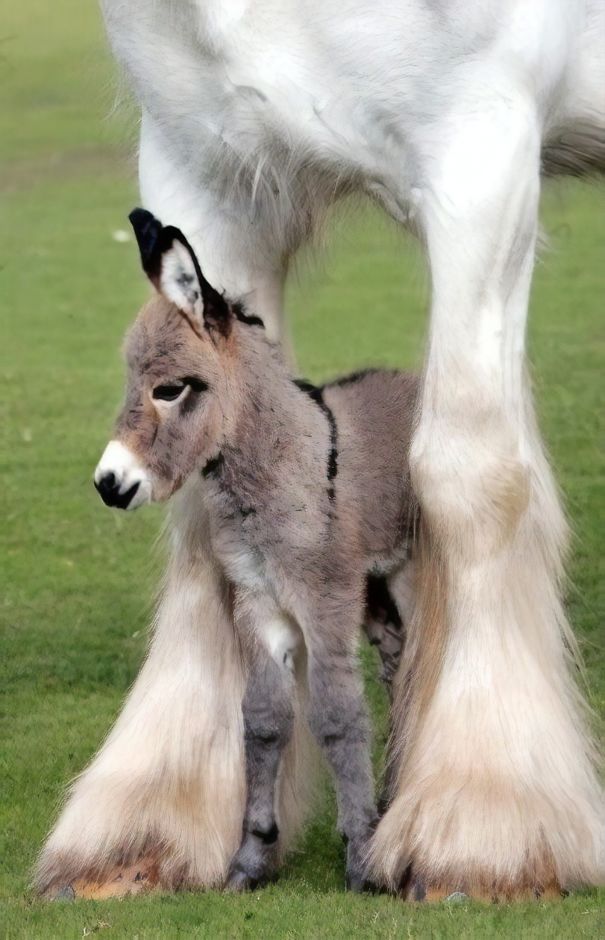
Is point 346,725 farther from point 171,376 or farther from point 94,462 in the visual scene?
point 94,462

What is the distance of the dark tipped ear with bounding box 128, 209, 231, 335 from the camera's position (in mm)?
3533

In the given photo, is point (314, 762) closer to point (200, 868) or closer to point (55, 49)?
point (200, 868)

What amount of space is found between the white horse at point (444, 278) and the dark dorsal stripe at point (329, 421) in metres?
0.21

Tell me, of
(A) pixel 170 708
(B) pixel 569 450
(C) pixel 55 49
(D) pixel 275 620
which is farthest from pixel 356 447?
(C) pixel 55 49

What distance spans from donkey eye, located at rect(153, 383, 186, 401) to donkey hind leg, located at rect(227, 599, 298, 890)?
47 centimetres

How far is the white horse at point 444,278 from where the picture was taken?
11.3 ft

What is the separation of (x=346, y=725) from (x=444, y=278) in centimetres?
92

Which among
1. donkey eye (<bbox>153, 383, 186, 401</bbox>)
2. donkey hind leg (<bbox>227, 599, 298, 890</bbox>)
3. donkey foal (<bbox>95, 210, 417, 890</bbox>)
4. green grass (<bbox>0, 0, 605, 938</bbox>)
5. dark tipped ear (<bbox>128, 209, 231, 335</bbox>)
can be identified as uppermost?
dark tipped ear (<bbox>128, 209, 231, 335</bbox>)

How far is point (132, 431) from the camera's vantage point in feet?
11.9

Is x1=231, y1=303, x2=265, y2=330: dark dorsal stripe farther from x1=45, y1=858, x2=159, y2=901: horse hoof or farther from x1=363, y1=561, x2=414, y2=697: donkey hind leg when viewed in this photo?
x1=45, y1=858, x2=159, y2=901: horse hoof

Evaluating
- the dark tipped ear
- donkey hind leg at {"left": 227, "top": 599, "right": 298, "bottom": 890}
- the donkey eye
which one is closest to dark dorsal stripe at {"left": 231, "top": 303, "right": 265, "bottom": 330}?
the dark tipped ear

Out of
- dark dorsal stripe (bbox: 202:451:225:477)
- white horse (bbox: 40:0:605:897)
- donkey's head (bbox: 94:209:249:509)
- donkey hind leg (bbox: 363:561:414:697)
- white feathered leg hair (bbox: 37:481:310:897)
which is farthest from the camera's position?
donkey hind leg (bbox: 363:561:414:697)

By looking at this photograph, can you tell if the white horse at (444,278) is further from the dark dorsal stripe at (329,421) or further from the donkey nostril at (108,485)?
the donkey nostril at (108,485)

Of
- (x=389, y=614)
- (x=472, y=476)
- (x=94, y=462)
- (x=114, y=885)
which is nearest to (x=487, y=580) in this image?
(x=472, y=476)
